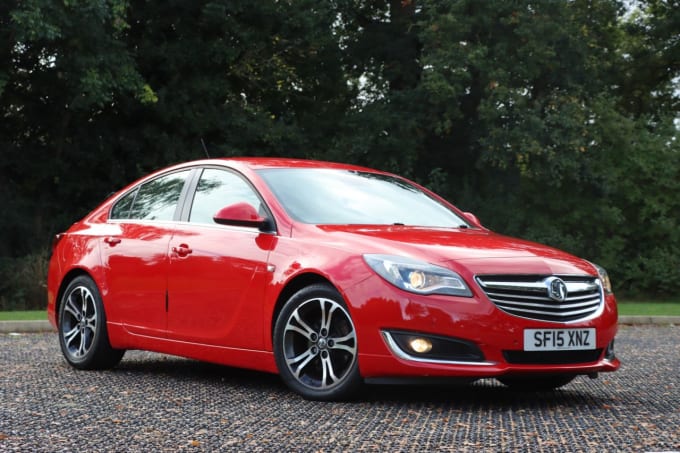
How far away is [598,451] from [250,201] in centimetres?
329

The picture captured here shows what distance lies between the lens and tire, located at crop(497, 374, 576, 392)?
7.43 meters

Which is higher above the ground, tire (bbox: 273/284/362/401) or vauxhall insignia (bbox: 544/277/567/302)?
vauxhall insignia (bbox: 544/277/567/302)

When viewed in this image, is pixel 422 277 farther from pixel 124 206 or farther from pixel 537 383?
pixel 124 206

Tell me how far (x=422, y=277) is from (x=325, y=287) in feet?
2.13

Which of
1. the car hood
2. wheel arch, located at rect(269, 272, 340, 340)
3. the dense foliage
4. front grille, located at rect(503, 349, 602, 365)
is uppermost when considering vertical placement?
the dense foliage

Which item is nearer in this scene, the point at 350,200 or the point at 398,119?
the point at 350,200

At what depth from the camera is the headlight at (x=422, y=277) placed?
6.28 m

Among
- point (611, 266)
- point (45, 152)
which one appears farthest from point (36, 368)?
point (611, 266)

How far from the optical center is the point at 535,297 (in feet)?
21.2

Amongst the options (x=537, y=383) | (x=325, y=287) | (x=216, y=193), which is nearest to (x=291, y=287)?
(x=325, y=287)

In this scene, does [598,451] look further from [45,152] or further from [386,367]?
[45,152]

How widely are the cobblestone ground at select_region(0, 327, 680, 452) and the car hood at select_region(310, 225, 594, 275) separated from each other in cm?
85

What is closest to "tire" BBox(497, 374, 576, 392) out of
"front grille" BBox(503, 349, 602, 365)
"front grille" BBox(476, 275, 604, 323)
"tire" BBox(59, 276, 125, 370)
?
"front grille" BBox(503, 349, 602, 365)

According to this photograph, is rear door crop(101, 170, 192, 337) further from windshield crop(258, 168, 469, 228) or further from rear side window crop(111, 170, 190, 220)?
windshield crop(258, 168, 469, 228)
